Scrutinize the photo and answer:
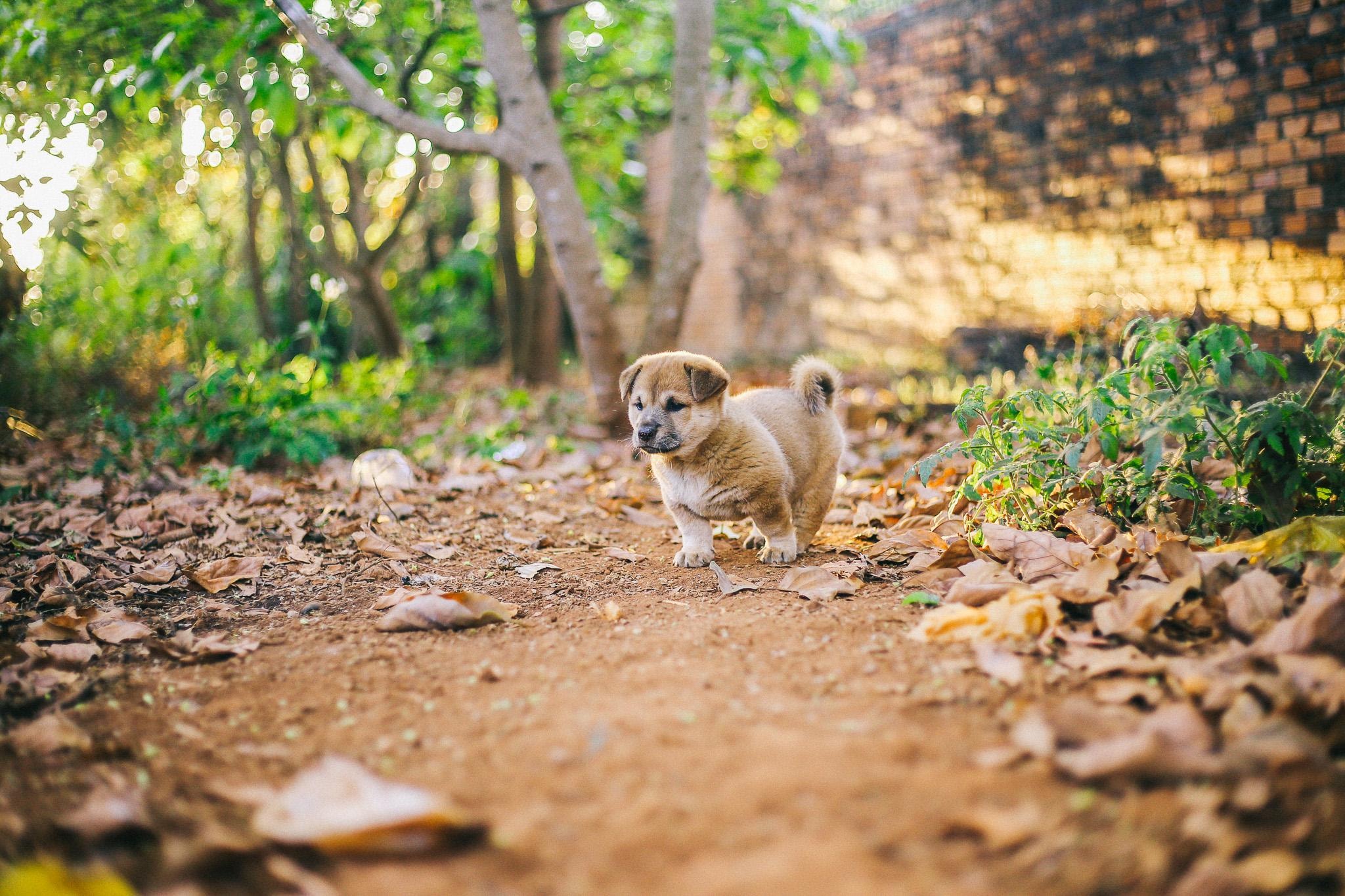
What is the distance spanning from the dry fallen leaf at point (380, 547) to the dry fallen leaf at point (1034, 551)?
2.22 m

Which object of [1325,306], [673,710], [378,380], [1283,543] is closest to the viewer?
[673,710]

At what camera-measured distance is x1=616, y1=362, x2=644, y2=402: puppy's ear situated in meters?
3.51

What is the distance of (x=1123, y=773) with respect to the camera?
152 centimetres

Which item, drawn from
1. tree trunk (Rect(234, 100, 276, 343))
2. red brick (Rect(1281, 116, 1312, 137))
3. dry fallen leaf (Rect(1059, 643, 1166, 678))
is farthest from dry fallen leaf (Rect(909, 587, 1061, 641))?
tree trunk (Rect(234, 100, 276, 343))

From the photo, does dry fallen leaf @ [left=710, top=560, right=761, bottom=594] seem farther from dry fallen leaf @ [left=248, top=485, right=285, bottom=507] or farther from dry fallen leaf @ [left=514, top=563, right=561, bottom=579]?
dry fallen leaf @ [left=248, top=485, right=285, bottom=507]

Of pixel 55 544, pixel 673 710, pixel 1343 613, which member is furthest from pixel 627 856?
pixel 55 544

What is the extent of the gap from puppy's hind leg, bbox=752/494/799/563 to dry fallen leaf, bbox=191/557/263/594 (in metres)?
1.96

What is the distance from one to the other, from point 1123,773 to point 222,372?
478 cm

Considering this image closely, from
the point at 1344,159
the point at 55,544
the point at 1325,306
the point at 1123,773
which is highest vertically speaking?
the point at 1344,159

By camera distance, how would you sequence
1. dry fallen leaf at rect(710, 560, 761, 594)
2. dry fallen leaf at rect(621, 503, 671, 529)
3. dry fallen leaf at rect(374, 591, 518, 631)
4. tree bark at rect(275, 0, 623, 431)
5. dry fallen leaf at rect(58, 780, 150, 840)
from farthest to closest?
1. tree bark at rect(275, 0, 623, 431)
2. dry fallen leaf at rect(621, 503, 671, 529)
3. dry fallen leaf at rect(710, 560, 761, 594)
4. dry fallen leaf at rect(374, 591, 518, 631)
5. dry fallen leaf at rect(58, 780, 150, 840)

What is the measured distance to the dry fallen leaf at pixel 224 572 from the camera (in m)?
3.00

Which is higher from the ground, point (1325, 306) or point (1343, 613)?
point (1325, 306)

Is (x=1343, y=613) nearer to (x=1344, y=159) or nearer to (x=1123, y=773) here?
(x=1123, y=773)

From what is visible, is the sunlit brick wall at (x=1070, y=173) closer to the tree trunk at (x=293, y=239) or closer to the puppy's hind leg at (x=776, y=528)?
the puppy's hind leg at (x=776, y=528)
